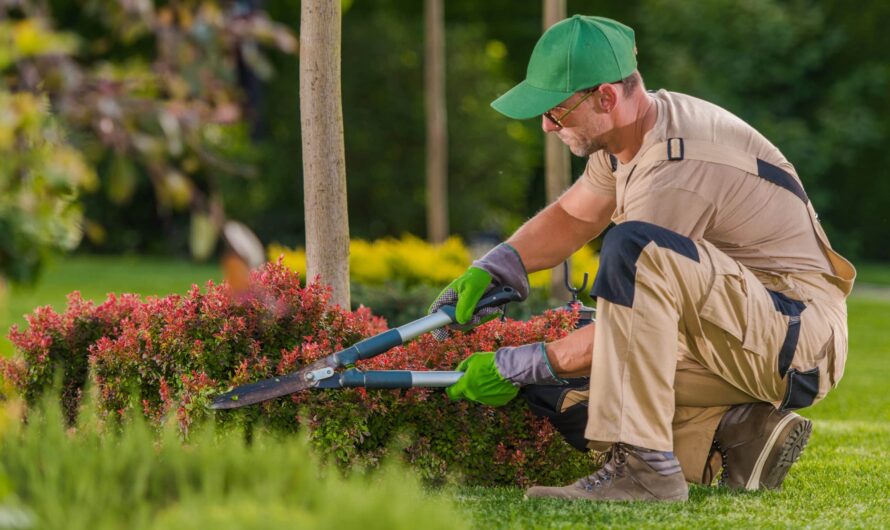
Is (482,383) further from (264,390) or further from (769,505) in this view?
(769,505)

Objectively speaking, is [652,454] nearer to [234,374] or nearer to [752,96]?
[234,374]

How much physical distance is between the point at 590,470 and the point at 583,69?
143 centimetres

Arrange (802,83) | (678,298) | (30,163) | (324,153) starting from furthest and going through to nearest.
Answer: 1. (802,83)
2. (324,153)
3. (678,298)
4. (30,163)

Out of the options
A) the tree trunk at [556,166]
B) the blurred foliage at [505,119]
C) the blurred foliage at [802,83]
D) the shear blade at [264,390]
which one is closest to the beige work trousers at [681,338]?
the shear blade at [264,390]

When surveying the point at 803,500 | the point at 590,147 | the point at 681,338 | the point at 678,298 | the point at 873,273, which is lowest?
the point at 803,500

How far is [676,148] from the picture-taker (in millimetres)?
3738

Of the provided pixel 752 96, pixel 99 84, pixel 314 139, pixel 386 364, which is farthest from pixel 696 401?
pixel 752 96

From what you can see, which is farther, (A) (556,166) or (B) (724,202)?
(A) (556,166)

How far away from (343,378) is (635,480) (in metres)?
0.96

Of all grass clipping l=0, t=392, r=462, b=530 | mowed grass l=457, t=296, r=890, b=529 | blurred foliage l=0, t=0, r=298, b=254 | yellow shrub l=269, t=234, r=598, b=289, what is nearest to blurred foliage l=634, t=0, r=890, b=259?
yellow shrub l=269, t=234, r=598, b=289

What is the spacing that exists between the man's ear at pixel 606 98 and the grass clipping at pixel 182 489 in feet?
5.26

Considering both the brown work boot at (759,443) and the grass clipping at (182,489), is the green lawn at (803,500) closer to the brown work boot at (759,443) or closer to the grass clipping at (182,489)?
the brown work boot at (759,443)

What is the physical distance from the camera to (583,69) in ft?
12.5

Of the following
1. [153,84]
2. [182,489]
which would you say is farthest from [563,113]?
[153,84]
